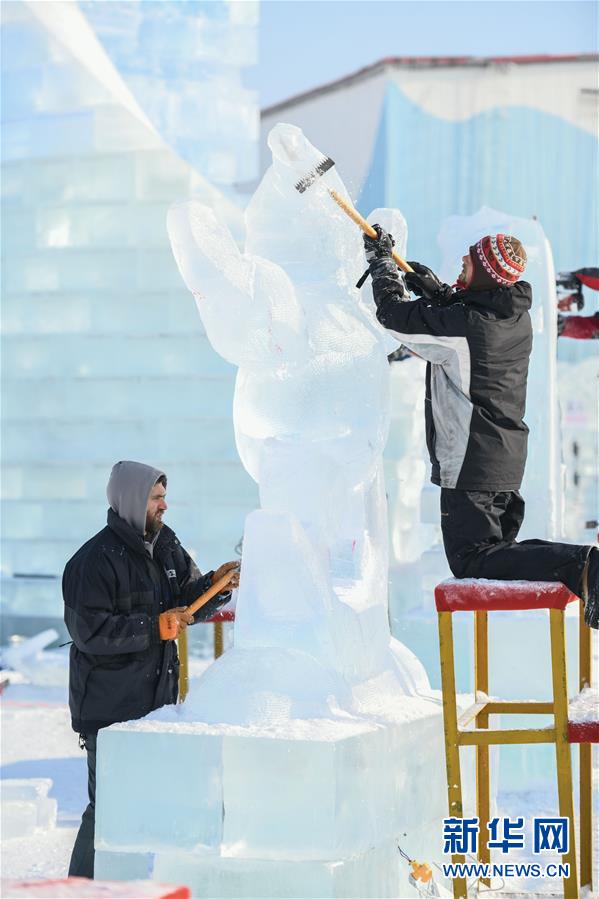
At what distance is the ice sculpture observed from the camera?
279 cm

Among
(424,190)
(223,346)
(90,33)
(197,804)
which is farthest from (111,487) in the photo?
(424,190)

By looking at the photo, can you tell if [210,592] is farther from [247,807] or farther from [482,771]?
[482,771]

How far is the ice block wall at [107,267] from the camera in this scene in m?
7.93

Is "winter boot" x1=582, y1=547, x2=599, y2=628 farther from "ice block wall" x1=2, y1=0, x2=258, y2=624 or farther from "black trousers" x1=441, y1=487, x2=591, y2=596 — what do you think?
"ice block wall" x1=2, y1=0, x2=258, y2=624

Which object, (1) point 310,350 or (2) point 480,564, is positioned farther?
(1) point 310,350

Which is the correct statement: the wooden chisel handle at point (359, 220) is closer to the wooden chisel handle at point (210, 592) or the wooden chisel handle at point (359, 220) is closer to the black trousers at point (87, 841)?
the wooden chisel handle at point (210, 592)

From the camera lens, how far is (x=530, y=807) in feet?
15.5

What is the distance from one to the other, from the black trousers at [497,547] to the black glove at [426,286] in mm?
526

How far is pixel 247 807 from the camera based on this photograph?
9.16 feet

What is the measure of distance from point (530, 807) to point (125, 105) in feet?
16.5

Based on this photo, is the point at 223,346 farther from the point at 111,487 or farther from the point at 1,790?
the point at 1,790

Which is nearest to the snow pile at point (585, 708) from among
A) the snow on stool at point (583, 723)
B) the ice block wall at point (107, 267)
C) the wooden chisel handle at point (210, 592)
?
the snow on stool at point (583, 723)

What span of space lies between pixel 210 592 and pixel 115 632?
10.6 inches

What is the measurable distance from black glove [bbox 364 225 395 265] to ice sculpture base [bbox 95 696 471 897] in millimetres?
1152
